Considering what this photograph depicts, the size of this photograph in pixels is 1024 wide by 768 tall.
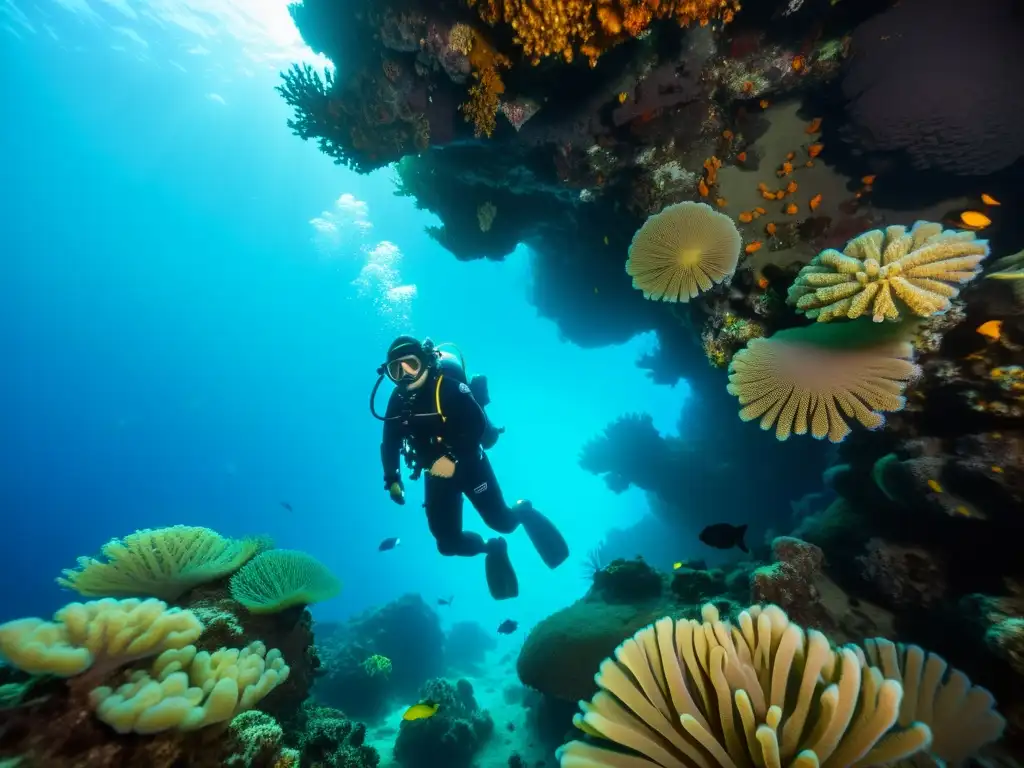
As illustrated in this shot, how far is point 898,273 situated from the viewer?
3.33m

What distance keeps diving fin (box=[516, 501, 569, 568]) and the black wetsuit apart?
185 cm

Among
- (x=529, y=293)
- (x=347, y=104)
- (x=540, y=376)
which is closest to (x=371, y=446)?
(x=540, y=376)

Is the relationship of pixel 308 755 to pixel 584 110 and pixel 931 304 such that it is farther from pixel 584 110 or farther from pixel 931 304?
pixel 584 110

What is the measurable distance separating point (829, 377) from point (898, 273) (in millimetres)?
941

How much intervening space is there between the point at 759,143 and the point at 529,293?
13.2 metres

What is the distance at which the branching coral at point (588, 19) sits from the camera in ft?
15.1

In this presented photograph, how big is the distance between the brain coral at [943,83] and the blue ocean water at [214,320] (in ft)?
46.9

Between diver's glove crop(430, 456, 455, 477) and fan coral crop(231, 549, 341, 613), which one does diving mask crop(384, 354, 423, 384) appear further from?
fan coral crop(231, 549, 341, 613)

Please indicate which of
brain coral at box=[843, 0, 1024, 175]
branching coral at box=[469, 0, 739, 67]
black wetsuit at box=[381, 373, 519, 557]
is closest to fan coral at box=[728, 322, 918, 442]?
brain coral at box=[843, 0, 1024, 175]

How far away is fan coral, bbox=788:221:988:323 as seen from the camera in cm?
326

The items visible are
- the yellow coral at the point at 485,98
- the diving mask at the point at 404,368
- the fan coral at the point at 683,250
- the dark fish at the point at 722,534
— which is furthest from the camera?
the diving mask at the point at 404,368

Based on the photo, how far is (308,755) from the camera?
4.07m

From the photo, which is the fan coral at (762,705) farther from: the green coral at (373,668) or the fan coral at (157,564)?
the green coral at (373,668)

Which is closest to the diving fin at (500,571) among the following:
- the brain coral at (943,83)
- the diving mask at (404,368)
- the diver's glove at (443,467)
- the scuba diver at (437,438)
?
the scuba diver at (437,438)
